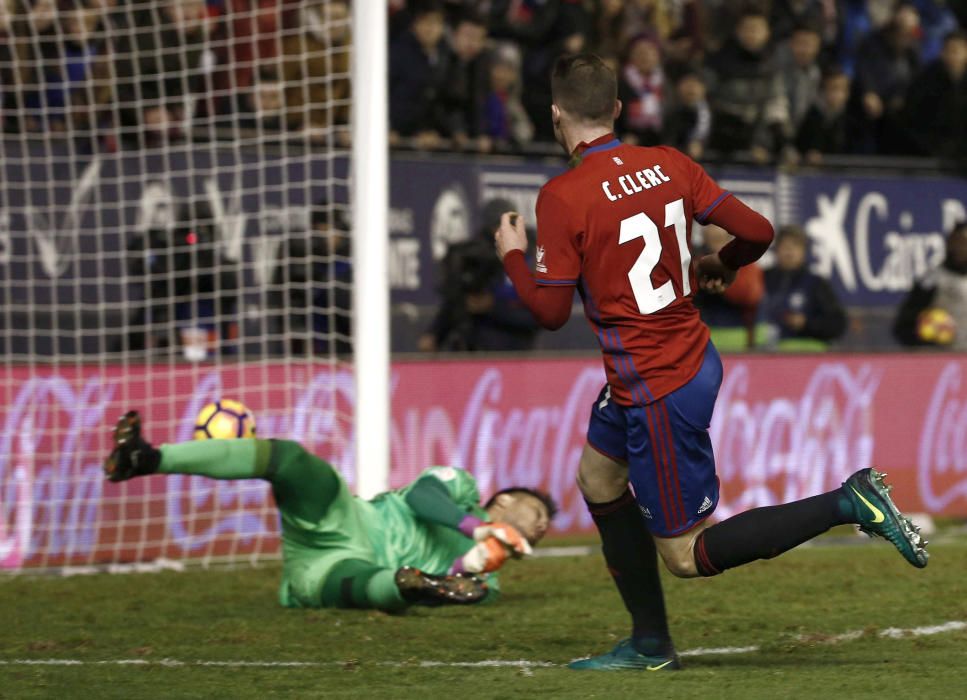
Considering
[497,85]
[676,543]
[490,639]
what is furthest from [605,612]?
[497,85]

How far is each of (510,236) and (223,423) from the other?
2632 millimetres

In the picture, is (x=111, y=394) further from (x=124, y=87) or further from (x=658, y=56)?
(x=658, y=56)

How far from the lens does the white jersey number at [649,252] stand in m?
5.46

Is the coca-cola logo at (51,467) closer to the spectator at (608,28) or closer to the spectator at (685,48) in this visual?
the spectator at (608,28)

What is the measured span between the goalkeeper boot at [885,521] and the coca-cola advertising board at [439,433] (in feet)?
16.1

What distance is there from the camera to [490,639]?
22.0ft

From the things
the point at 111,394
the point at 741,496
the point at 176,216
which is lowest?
the point at 741,496

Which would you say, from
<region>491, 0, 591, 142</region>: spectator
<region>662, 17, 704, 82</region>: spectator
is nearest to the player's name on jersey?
<region>491, 0, 591, 142</region>: spectator

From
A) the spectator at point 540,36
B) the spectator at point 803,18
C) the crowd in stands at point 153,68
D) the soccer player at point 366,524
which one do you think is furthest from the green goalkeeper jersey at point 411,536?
the spectator at point 803,18

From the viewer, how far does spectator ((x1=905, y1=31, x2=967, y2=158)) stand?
48.8 ft

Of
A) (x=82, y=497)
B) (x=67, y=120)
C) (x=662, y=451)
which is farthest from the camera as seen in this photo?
(x=67, y=120)

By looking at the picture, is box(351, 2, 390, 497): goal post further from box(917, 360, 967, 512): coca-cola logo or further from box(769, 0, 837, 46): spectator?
box(769, 0, 837, 46): spectator

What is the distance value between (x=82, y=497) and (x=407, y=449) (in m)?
2.02

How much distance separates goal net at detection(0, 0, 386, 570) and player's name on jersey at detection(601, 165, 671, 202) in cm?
450
